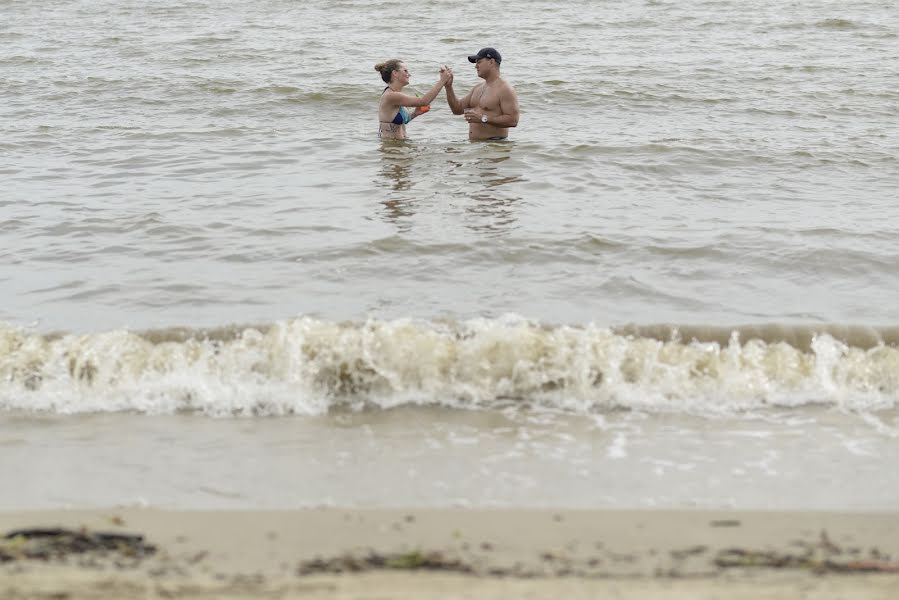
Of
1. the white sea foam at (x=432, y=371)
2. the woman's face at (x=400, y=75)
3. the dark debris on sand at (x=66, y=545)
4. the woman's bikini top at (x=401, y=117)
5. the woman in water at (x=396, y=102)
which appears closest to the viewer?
the dark debris on sand at (x=66, y=545)

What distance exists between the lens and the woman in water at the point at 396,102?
12.4 metres

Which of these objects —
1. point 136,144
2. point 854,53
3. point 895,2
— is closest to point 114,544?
point 136,144

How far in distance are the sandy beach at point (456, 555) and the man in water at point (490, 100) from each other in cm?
833

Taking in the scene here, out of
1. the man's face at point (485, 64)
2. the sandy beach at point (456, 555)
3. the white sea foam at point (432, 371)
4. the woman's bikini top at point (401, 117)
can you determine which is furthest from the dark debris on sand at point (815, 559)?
the woman's bikini top at point (401, 117)

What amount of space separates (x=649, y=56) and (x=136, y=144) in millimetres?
9345

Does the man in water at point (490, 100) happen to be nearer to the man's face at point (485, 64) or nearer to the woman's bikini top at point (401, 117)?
the man's face at point (485, 64)

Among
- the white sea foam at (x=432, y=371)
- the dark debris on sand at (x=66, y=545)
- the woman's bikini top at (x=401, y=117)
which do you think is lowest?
the white sea foam at (x=432, y=371)

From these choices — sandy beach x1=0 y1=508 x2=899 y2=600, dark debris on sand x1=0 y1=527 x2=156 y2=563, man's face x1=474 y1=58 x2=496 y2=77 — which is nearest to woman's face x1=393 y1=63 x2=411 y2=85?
man's face x1=474 y1=58 x2=496 y2=77

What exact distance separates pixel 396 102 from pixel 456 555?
366 inches

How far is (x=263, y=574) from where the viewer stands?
3875mm

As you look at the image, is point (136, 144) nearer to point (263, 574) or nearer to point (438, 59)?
point (438, 59)

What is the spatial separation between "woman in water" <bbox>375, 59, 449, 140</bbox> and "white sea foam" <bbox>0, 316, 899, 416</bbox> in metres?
5.50

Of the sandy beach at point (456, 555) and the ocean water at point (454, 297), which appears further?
the ocean water at point (454, 297)

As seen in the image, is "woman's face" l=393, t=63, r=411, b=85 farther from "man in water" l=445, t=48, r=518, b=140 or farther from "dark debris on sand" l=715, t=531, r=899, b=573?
"dark debris on sand" l=715, t=531, r=899, b=573
